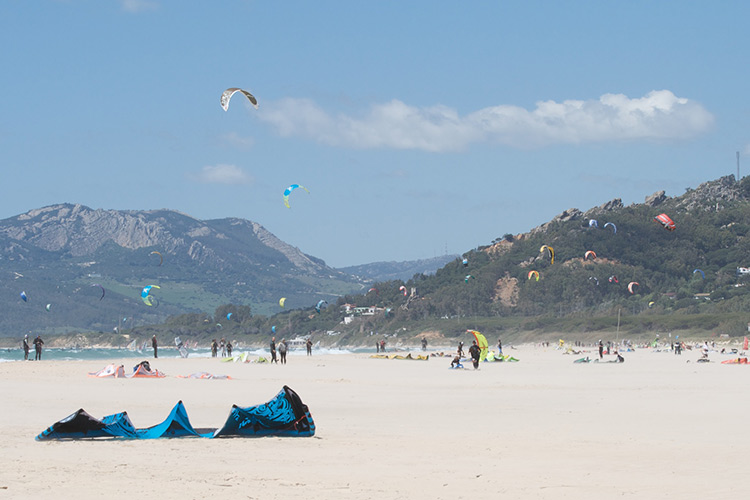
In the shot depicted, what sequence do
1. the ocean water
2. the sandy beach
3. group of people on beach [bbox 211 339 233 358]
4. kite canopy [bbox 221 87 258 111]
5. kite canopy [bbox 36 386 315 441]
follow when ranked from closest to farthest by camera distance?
the sandy beach < kite canopy [bbox 36 386 315 441] < kite canopy [bbox 221 87 258 111] < group of people on beach [bbox 211 339 233 358] < the ocean water

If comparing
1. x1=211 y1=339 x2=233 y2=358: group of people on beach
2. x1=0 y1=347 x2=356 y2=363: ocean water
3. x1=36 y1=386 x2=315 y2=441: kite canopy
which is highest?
x1=211 y1=339 x2=233 y2=358: group of people on beach

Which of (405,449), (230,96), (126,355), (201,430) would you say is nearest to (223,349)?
(230,96)

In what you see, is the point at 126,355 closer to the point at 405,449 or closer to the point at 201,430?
the point at 201,430

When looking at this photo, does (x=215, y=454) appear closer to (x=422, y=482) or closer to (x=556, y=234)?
(x=422, y=482)

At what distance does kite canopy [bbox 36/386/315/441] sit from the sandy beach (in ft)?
0.65

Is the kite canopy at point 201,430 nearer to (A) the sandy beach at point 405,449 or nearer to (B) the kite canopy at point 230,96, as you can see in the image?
(A) the sandy beach at point 405,449

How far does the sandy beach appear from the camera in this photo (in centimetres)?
788

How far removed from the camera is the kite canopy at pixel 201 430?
1049cm

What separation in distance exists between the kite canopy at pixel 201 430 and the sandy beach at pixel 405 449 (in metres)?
0.20

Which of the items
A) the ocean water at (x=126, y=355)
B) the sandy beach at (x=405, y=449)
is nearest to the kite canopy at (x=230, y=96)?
the sandy beach at (x=405, y=449)

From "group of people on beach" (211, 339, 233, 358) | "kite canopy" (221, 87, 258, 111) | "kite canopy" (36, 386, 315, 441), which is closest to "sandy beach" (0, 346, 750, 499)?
"kite canopy" (36, 386, 315, 441)

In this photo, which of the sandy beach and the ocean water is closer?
the sandy beach

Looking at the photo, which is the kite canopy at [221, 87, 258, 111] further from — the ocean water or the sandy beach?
the ocean water

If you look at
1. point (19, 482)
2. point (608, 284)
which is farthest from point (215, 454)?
point (608, 284)
